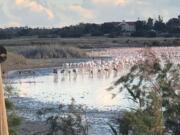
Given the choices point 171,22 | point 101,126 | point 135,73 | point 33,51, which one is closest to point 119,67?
point 33,51

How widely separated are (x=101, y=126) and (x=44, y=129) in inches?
95.0

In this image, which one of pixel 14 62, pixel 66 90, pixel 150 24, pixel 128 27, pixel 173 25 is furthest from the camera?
pixel 128 27

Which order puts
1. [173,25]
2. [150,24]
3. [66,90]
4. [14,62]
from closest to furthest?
[66,90] < [14,62] < [150,24] < [173,25]

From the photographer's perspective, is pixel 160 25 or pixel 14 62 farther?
pixel 160 25

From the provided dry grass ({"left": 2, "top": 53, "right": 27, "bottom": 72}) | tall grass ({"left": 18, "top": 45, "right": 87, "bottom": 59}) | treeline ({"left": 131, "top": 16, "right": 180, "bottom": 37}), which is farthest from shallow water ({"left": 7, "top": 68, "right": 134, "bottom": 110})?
treeline ({"left": 131, "top": 16, "right": 180, "bottom": 37})

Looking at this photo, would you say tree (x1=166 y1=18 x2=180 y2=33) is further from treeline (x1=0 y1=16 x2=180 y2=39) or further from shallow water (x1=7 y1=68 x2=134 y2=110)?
shallow water (x1=7 y1=68 x2=134 y2=110)

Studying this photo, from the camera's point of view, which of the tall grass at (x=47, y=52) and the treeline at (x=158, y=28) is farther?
the treeline at (x=158, y=28)

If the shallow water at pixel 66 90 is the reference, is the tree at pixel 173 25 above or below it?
below

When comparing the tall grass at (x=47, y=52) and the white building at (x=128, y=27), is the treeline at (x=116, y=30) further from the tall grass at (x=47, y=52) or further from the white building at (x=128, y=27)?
the tall grass at (x=47, y=52)

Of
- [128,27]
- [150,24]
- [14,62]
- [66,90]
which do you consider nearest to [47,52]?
[14,62]

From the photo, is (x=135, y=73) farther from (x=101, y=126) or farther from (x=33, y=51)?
(x=33, y=51)

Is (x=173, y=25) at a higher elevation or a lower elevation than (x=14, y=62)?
lower

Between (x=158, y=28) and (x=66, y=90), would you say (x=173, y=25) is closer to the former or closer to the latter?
(x=158, y=28)

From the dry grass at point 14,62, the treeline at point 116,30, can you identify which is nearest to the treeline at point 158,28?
the treeline at point 116,30
